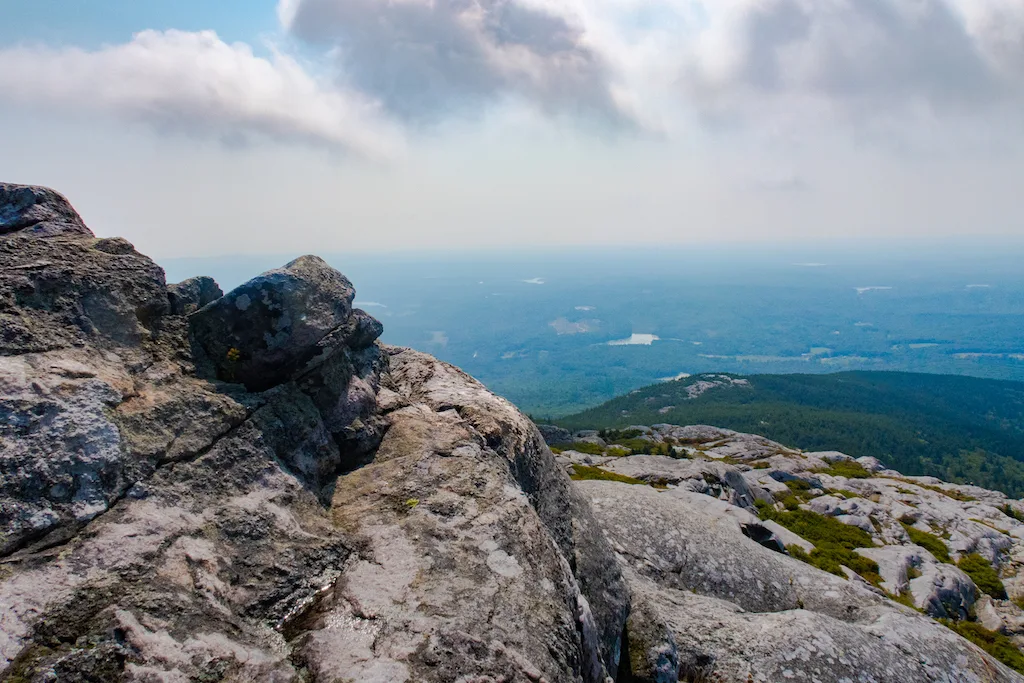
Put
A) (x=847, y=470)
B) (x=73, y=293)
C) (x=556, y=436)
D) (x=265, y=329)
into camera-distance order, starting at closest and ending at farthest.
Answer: (x=73, y=293), (x=265, y=329), (x=847, y=470), (x=556, y=436)

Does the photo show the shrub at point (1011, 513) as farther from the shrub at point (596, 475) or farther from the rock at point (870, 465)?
the shrub at point (596, 475)

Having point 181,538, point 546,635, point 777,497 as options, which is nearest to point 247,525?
point 181,538

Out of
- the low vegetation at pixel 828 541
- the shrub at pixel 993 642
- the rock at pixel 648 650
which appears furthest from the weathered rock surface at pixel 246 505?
the shrub at pixel 993 642

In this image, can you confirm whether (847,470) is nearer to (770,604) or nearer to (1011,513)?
(1011,513)

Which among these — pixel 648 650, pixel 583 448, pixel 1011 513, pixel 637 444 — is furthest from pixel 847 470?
pixel 648 650

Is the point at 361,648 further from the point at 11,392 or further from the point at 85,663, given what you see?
the point at 11,392

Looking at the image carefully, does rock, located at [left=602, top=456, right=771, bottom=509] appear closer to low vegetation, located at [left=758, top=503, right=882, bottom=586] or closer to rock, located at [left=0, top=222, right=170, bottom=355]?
low vegetation, located at [left=758, top=503, right=882, bottom=586]
